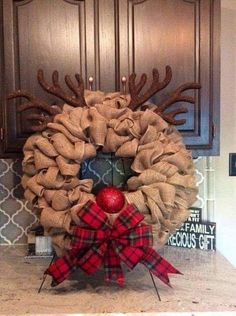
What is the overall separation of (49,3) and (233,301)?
1.18 m

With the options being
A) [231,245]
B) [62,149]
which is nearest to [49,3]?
[62,149]

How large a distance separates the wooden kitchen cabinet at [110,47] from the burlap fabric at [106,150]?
0.26 metres

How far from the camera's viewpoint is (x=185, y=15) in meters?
1.45

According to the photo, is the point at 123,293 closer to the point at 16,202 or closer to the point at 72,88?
the point at 72,88

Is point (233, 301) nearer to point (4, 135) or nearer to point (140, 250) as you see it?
point (140, 250)

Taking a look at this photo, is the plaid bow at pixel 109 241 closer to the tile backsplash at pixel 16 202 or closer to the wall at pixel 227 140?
the tile backsplash at pixel 16 202

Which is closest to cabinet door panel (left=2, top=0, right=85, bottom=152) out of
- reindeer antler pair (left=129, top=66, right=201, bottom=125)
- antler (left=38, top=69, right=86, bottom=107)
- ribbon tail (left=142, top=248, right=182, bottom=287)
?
antler (left=38, top=69, right=86, bottom=107)

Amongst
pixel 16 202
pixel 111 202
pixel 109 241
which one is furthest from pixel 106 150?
pixel 16 202

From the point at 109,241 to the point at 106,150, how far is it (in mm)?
288

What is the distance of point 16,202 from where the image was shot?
70.0 inches

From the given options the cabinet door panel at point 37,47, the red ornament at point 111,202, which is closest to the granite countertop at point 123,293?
the red ornament at point 111,202

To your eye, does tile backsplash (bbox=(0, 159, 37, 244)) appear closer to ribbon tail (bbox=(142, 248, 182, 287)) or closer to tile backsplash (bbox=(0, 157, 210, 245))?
tile backsplash (bbox=(0, 157, 210, 245))

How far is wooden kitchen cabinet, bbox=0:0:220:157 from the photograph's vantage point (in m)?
1.43

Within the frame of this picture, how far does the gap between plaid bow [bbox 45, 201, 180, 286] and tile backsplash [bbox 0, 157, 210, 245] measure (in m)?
0.64
